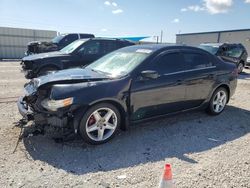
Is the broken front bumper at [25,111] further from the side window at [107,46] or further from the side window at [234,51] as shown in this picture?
the side window at [234,51]

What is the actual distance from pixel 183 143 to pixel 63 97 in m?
2.19

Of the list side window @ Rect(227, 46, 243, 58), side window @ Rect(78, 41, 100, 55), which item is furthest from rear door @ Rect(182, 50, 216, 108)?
side window @ Rect(227, 46, 243, 58)

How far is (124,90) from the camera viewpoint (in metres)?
4.38

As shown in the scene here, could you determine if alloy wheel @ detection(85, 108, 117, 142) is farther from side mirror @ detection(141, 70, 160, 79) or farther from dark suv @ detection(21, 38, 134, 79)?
dark suv @ detection(21, 38, 134, 79)

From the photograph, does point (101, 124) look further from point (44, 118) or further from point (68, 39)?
point (68, 39)

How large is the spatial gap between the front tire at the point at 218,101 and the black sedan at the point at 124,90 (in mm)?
27

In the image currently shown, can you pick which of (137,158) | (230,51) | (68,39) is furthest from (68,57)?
(230,51)

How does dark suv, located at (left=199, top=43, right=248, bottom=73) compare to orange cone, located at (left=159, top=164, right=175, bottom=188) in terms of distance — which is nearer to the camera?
orange cone, located at (left=159, top=164, right=175, bottom=188)

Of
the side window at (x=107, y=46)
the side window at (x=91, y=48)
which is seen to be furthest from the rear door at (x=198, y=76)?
the side window at (x=107, y=46)

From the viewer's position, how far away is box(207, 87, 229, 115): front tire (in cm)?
597

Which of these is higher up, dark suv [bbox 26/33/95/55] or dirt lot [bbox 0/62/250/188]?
dark suv [bbox 26/33/95/55]

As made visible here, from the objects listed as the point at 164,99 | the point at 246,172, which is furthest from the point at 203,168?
the point at 164,99

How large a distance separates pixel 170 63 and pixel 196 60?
821 mm

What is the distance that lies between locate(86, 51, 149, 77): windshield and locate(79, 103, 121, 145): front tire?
0.71m
